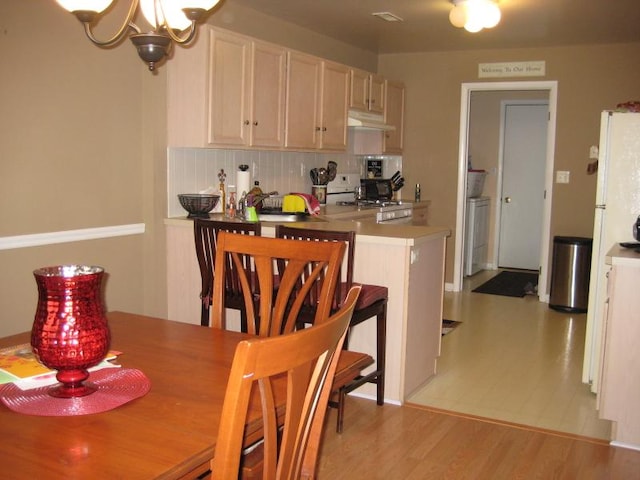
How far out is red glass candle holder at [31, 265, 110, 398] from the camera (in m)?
1.35

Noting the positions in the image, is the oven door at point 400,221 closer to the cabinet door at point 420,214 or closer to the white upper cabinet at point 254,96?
the cabinet door at point 420,214

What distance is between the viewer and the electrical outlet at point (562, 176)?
6129 millimetres

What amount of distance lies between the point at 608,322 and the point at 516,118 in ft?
17.3

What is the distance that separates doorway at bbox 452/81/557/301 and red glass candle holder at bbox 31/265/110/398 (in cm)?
548

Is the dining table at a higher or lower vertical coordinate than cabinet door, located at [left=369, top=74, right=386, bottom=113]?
lower

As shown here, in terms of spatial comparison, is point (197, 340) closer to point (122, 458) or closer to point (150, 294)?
point (122, 458)

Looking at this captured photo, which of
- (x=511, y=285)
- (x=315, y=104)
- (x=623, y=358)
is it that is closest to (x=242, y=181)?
(x=315, y=104)

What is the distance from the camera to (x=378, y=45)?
624 centimetres

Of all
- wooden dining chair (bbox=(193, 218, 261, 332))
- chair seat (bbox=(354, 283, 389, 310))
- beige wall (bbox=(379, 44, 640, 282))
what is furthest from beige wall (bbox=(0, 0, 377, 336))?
beige wall (bbox=(379, 44, 640, 282))

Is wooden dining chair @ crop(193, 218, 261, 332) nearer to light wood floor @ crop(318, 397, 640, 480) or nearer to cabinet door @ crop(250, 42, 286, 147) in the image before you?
light wood floor @ crop(318, 397, 640, 480)

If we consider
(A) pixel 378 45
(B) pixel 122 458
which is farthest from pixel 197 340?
(A) pixel 378 45

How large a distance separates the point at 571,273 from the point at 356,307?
3.52 m

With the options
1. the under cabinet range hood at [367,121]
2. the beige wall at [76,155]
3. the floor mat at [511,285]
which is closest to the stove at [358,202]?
the under cabinet range hood at [367,121]

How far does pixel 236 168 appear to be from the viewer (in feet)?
15.6
